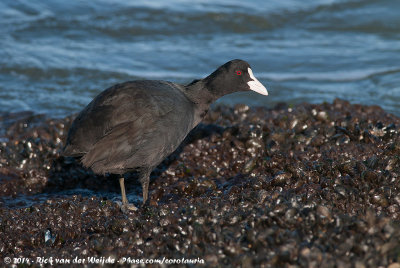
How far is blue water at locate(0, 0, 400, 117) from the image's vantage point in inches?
442

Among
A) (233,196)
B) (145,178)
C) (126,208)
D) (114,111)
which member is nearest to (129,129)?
(114,111)

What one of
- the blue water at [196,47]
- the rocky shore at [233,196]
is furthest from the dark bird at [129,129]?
the blue water at [196,47]

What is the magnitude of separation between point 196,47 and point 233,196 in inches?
378

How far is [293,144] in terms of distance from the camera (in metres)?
6.79

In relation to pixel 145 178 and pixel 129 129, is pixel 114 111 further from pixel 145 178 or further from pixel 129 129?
pixel 145 178

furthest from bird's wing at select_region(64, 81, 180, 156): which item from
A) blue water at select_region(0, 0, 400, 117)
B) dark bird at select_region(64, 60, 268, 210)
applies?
blue water at select_region(0, 0, 400, 117)

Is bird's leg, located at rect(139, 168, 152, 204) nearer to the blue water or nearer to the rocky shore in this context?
the rocky shore

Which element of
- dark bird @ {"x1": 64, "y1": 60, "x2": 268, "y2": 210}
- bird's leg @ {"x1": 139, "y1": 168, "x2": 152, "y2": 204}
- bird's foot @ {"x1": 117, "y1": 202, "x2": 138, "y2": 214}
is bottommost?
bird's foot @ {"x1": 117, "y1": 202, "x2": 138, "y2": 214}

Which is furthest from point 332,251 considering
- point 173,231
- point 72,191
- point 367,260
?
point 72,191

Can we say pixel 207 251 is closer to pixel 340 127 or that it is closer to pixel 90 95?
pixel 340 127

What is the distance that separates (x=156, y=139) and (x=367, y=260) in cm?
266

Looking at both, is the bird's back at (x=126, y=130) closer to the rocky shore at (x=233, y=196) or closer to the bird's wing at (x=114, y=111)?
the bird's wing at (x=114, y=111)

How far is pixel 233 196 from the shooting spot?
5.07 metres

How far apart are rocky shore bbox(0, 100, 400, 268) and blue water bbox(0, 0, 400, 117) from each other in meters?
2.54
